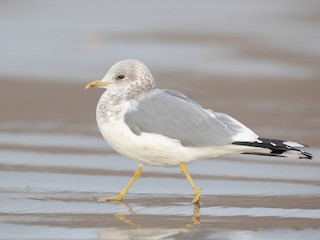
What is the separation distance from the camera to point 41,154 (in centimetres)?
905

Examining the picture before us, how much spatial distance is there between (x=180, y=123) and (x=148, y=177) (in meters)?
1.05

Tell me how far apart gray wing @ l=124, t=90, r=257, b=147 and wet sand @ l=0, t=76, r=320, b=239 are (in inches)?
18.7

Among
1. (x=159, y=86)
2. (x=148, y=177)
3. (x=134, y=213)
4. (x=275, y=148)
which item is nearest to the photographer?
(x=134, y=213)

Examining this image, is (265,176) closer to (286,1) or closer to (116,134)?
(116,134)

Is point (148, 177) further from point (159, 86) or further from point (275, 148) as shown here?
point (159, 86)

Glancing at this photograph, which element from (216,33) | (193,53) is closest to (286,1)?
(216,33)

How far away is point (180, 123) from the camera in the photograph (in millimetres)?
7367

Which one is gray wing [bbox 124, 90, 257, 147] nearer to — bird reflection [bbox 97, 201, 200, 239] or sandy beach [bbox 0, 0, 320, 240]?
sandy beach [bbox 0, 0, 320, 240]

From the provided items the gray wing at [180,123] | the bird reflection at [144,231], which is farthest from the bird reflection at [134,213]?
the gray wing at [180,123]

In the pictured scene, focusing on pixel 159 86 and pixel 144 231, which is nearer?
pixel 144 231

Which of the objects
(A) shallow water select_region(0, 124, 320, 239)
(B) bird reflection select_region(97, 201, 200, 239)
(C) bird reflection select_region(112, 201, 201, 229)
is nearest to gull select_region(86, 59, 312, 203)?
(C) bird reflection select_region(112, 201, 201, 229)

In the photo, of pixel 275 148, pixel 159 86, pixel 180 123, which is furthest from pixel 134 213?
pixel 159 86

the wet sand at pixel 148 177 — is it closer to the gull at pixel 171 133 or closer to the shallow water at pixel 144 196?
the shallow water at pixel 144 196

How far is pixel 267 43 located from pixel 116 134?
7837 millimetres
